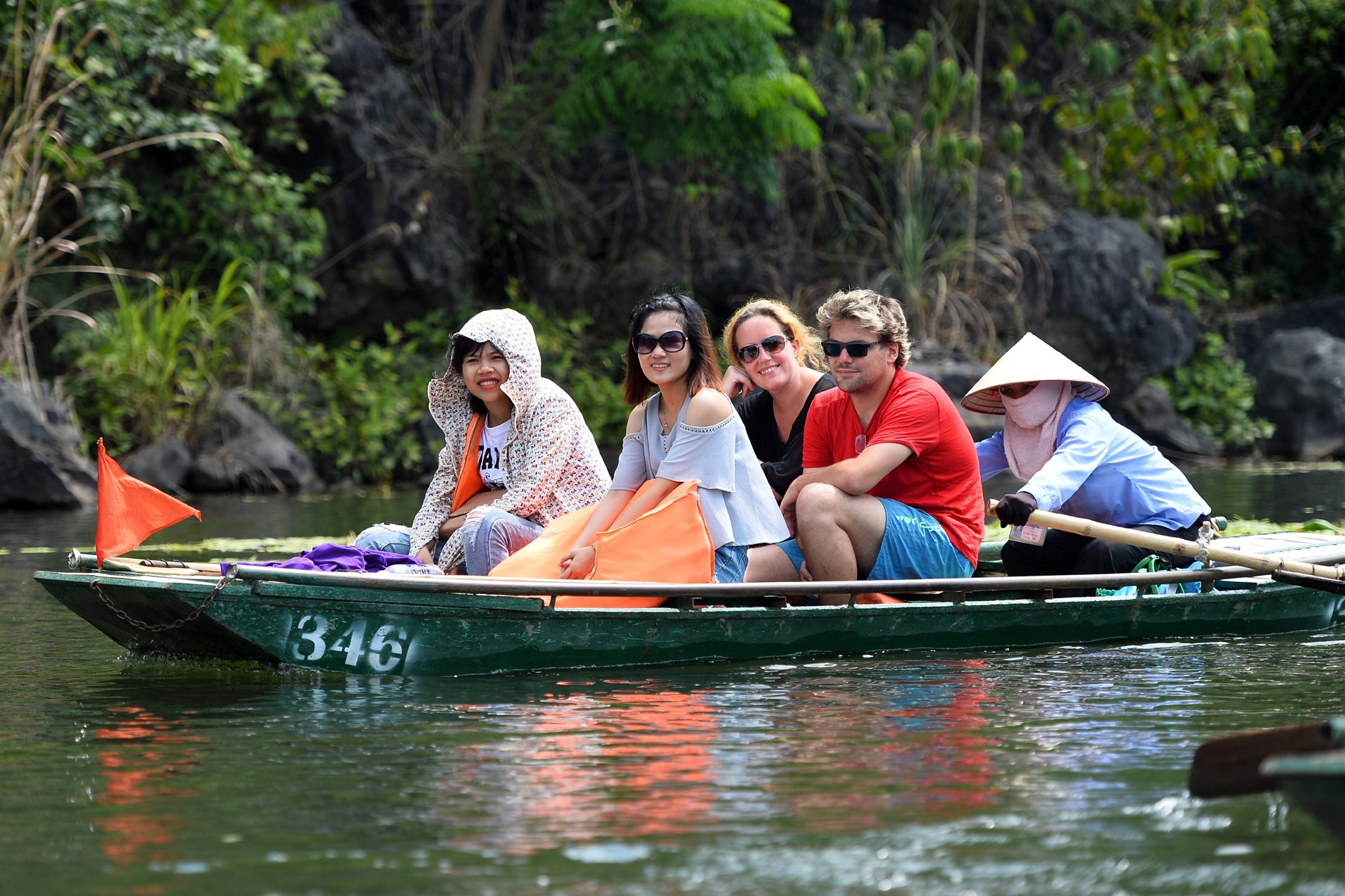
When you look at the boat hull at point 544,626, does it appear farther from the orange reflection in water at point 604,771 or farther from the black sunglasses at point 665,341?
the black sunglasses at point 665,341

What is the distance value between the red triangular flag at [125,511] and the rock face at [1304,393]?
14.3m

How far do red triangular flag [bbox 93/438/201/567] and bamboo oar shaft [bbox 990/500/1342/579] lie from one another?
8.82ft

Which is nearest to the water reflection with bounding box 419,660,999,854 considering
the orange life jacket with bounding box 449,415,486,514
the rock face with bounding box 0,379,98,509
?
the orange life jacket with bounding box 449,415,486,514

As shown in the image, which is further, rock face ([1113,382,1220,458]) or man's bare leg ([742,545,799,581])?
rock face ([1113,382,1220,458])

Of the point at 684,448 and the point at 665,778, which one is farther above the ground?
the point at 684,448

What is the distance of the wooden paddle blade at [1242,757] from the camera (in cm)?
285

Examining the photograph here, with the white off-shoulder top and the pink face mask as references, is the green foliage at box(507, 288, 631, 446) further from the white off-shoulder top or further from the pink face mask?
the white off-shoulder top

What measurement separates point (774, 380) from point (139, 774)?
281 cm

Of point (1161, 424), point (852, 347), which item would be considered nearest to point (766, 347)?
point (852, 347)

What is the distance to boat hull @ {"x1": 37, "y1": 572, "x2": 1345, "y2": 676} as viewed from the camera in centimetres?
451

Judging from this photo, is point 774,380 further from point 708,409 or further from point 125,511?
point 125,511

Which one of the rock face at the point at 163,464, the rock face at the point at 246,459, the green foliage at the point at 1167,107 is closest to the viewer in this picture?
the rock face at the point at 163,464

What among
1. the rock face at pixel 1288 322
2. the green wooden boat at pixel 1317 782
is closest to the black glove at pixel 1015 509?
the green wooden boat at pixel 1317 782

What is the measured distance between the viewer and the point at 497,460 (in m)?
5.66
